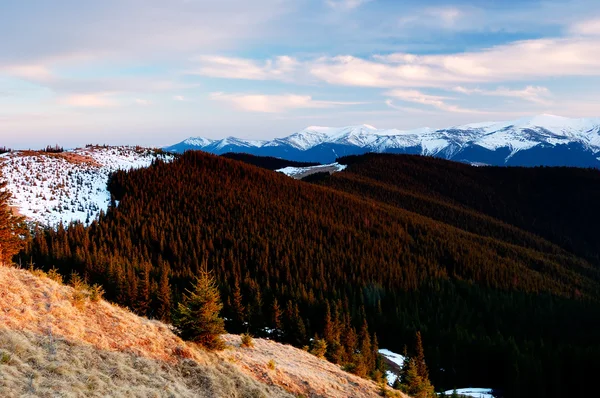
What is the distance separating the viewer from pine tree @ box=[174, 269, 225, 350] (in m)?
19.4

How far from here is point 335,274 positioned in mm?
106625

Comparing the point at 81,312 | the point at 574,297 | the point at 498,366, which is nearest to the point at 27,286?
the point at 81,312

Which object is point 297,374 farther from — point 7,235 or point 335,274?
point 335,274

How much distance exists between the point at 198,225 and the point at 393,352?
5869 cm

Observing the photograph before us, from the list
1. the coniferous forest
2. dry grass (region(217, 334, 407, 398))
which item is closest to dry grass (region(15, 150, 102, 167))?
the coniferous forest

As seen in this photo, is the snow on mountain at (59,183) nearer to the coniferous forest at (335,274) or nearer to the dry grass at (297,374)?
the coniferous forest at (335,274)

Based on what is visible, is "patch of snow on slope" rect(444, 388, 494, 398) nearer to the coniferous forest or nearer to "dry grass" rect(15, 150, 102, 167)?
the coniferous forest

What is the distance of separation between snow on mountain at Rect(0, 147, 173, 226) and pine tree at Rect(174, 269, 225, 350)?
Result: 6255 cm

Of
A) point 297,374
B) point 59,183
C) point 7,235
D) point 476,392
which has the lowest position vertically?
point 476,392

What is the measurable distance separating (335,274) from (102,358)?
93685mm

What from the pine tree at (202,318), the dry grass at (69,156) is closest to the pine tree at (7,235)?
the pine tree at (202,318)

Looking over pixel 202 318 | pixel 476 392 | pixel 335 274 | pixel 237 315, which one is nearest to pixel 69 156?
pixel 237 315

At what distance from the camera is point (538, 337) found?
101312 millimetres

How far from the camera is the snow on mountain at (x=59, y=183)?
2830 inches
